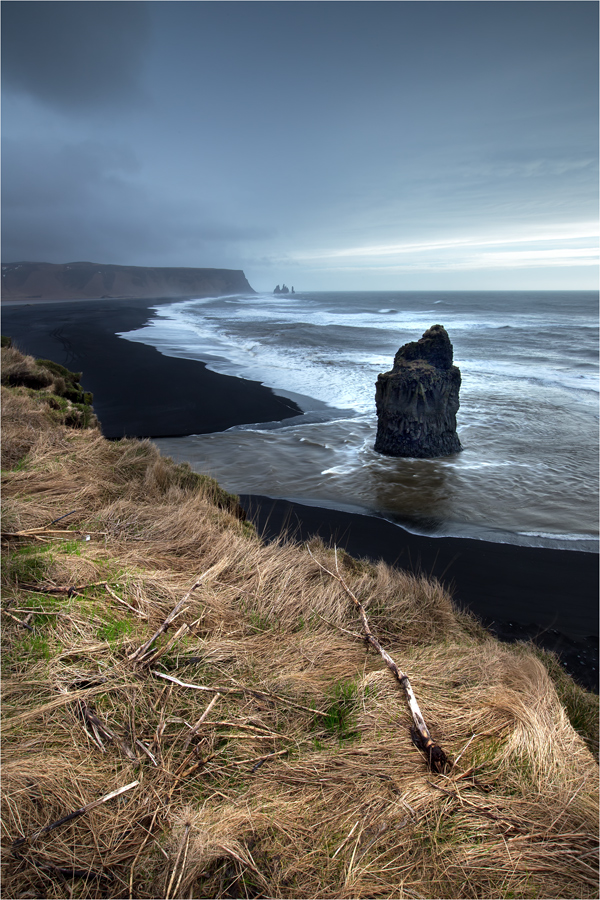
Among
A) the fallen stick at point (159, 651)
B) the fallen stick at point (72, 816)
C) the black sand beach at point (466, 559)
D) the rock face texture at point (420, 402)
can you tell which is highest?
the rock face texture at point (420, 402)

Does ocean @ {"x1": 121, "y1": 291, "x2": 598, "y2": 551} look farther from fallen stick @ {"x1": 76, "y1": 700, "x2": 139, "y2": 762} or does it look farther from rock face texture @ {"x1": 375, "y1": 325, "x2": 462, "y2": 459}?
fallen stick @ {"x1": 76, "y1": 700, "x2": 139, "y2": 762}

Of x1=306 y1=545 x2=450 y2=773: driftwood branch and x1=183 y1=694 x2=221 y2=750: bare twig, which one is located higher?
x1=183 y1=694 x2=221 y2=750: bare twig

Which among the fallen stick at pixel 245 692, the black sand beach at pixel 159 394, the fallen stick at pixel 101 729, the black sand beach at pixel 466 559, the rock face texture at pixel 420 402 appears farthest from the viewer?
the black sand beach at pixel 159 394

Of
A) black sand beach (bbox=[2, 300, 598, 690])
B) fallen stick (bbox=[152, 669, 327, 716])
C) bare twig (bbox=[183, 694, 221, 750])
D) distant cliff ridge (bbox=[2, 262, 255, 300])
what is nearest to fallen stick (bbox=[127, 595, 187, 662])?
fallen stick (bbox=[152, 669, 327, 716])

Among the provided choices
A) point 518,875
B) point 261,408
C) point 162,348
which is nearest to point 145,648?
point 518,875

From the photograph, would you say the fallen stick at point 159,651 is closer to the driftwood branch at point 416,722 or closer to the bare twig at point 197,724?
the bare twig at point 197,724

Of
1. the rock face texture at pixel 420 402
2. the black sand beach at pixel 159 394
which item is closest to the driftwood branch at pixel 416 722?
the rock face texture at pixel 420 402

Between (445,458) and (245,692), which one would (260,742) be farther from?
(445,458)
